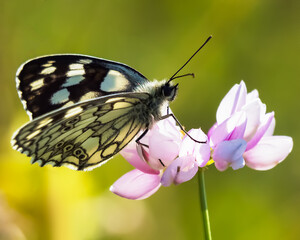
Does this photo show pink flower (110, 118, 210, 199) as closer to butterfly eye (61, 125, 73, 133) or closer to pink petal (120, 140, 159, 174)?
pink petal (120, 140, 159, 174)

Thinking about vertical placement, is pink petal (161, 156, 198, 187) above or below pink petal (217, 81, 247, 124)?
below

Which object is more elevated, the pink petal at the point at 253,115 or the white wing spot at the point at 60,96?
the white wing spot at the point at 60,96

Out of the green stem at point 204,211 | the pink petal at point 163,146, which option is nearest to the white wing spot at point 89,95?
the pink petal at point 163,146

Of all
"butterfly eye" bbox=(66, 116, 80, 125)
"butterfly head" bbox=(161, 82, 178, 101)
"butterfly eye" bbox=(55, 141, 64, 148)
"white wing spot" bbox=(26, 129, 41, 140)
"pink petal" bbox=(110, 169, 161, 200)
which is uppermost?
"butterfly head" bbox=(161, 82, 178, 101)

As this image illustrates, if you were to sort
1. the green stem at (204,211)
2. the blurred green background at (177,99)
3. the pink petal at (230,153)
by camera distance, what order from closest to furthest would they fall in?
the green stem at (204,211)
the pink petal at (230,153)
the blurred green background at (177,99)

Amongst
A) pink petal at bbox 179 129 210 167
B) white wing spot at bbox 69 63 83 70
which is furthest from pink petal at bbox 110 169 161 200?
white wing spot at bbox 69 63 83 70

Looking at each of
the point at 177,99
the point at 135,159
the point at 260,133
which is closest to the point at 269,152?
the point at 260,133

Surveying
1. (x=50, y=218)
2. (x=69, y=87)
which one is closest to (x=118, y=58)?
(x=50, y=218)

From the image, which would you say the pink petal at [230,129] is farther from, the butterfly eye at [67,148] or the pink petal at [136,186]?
the butterfly eye at [67,148]
